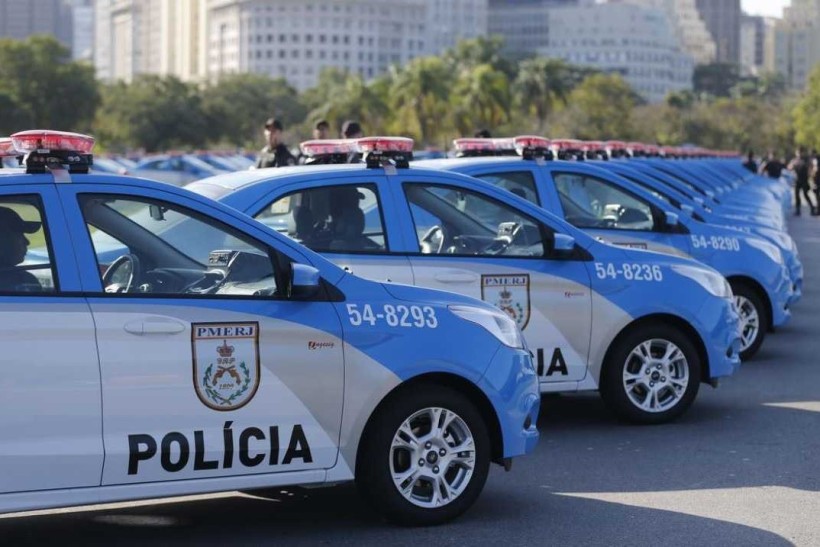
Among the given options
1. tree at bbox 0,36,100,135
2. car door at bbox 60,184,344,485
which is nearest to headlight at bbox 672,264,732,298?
car door at bbox 60,184,344,485

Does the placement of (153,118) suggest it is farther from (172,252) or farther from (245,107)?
(172,252)

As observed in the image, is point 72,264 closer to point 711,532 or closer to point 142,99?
point 711,532

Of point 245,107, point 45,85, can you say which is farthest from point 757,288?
point 245,107

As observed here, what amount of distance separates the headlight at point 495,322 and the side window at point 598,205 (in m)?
4.33

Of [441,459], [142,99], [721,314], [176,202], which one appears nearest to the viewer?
[176,202]

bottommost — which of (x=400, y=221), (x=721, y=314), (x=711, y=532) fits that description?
(x=711, y=532)

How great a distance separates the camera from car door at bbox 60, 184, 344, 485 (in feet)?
19.4

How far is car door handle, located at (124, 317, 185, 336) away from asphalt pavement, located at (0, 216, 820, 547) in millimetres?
1037

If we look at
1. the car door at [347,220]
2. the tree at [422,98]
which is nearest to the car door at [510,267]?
the car door at [347,220]

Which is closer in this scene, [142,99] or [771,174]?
[771,174]

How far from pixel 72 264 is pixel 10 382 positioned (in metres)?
0.52

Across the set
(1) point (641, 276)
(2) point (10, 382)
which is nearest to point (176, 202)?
(2) point (10, 382)

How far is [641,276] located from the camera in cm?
926

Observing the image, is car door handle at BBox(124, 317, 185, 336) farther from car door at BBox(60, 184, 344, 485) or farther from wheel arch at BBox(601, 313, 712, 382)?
wheel arch at BBox(601, 313, 712, 382)
